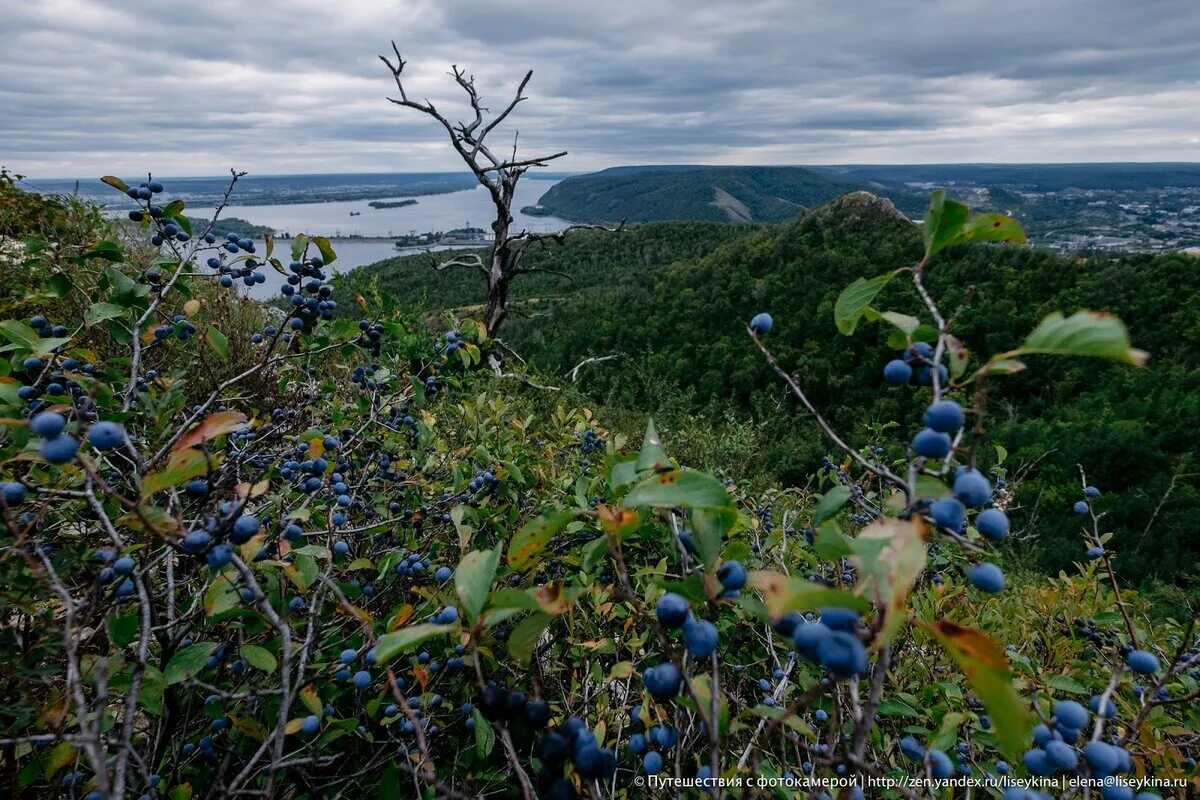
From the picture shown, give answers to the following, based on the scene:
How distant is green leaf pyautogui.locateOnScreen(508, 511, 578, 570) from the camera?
92 centimetres

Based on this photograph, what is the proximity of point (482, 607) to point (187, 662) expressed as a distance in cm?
98

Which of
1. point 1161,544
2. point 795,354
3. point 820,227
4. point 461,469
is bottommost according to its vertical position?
point 1161,544

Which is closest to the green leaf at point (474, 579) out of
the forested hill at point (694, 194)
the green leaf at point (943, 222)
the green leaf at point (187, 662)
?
the green leaf at point (187, 662)

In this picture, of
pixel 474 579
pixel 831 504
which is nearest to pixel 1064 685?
pixel 831 504

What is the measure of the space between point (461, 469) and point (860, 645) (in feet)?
7.05

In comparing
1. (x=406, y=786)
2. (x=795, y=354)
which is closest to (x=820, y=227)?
(x=795, y=354)

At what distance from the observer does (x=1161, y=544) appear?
1828 cm

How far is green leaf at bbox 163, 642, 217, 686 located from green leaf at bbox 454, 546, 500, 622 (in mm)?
841

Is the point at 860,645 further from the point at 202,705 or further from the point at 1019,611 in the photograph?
the point at 1019,611

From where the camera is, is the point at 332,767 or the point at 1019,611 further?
the point at 1019,611

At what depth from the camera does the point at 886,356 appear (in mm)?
28500

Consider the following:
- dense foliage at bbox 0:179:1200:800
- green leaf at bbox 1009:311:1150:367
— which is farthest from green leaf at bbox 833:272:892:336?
green leaf at bbox 1009:311:1150:367

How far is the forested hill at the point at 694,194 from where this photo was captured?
133250mm

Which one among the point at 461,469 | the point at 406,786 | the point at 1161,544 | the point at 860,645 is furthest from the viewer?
the point at 1161,544
